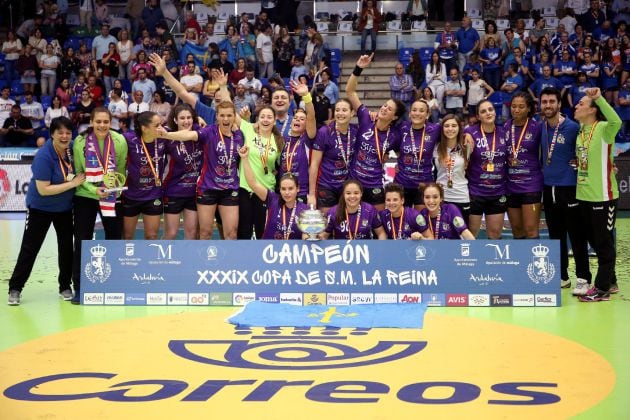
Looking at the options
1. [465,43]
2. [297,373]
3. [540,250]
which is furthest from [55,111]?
[297,373]

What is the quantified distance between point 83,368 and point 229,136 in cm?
349

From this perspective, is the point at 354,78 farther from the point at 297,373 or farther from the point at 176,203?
the point at 297,373

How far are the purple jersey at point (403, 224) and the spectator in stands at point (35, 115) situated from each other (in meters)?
12.3

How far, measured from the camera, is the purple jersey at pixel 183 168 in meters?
9.07

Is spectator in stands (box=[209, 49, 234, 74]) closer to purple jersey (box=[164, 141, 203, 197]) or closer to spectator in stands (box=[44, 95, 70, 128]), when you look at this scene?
spectator in stands (box=[44, 95, 70, 128])

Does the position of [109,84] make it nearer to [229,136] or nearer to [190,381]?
[229,136]

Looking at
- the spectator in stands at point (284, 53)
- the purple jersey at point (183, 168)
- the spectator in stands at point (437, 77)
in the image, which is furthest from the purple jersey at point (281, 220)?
the spectator in stands at point (284, 53)

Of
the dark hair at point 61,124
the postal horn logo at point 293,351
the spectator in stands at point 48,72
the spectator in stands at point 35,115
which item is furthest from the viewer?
the spectator in stands at point 48,72

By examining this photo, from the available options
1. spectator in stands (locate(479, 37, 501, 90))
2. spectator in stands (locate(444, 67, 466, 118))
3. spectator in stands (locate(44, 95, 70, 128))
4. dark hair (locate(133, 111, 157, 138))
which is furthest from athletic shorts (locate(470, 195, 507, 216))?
spectator in stands (locate(44, 95, 70, 128))

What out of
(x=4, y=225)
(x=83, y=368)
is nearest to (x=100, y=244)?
(x=83, y=368)

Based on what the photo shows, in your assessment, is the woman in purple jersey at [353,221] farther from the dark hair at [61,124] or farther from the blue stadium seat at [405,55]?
the blue stadium seat at [405,55]

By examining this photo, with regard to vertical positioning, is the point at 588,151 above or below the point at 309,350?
above

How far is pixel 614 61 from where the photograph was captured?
18.9m

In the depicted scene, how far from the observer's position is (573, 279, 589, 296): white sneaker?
345 inches
